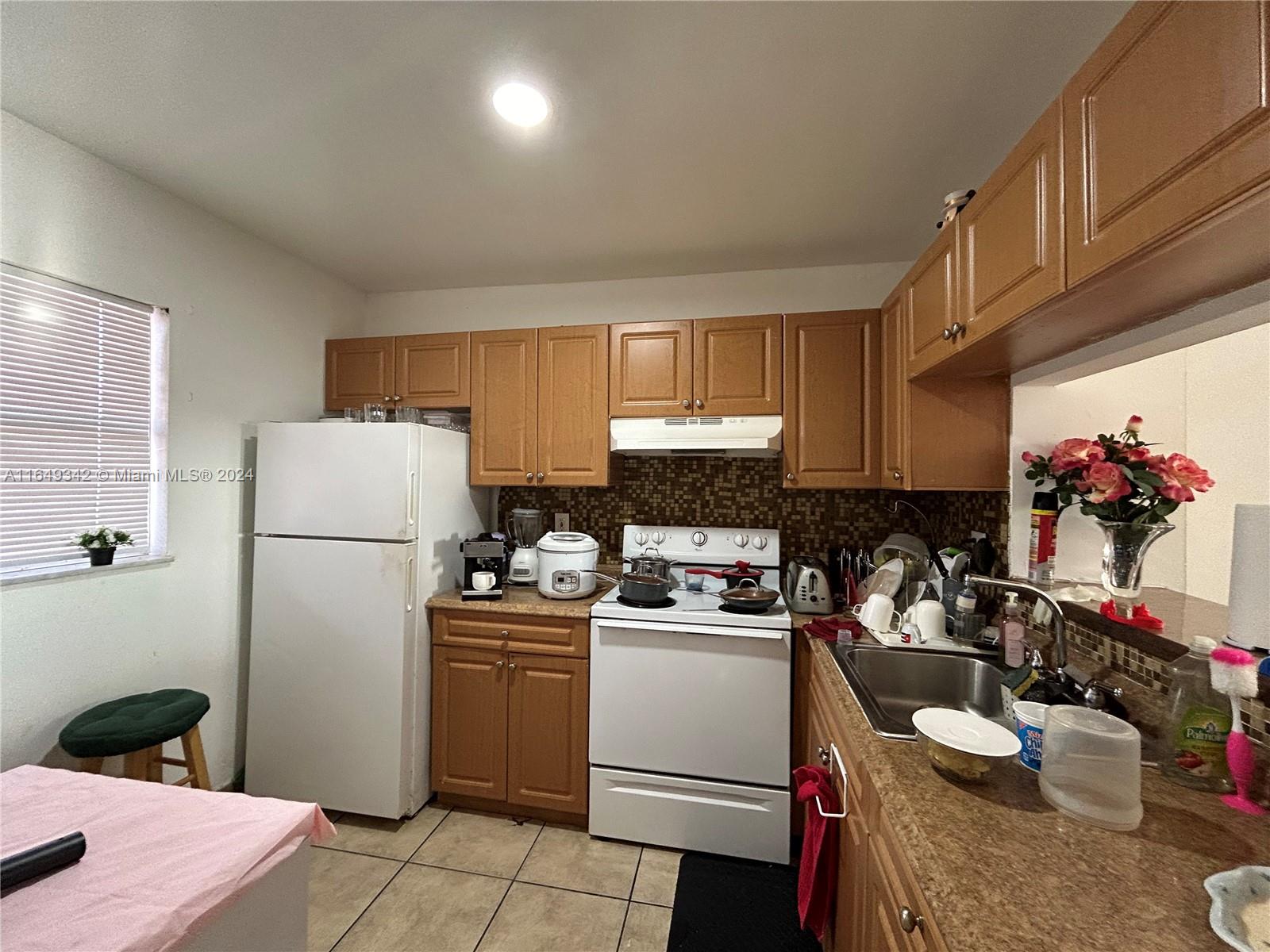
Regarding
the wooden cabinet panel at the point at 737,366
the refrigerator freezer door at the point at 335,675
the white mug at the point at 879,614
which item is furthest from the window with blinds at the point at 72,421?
the white mug at the point at 879,614

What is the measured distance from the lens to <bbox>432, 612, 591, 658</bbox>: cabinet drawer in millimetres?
2117

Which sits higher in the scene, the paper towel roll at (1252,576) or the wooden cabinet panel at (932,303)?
the wooden cabinet panel at (932,303)

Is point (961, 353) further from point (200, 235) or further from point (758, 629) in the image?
point (200, 235)

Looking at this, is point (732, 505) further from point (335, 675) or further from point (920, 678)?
point (335, 675)

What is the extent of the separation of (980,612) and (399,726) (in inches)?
91.0

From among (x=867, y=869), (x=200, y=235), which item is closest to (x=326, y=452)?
(x=200, y=235)

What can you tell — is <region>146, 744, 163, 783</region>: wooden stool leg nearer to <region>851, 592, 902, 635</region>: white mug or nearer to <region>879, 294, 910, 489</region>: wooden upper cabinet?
<region>851, 592, 902, 635</region>: white mug

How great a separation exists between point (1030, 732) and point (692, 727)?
1230 millimetres

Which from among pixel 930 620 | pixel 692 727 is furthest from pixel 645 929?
pixel 930 620

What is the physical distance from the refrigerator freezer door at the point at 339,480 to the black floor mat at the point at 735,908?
1.72m

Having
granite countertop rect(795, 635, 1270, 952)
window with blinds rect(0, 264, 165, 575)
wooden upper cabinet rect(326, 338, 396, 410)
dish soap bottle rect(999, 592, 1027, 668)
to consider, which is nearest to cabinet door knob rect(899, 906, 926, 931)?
granite countertop rect(795, 635, 1270, 952)

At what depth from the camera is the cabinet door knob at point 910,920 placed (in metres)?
0.79

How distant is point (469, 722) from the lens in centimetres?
223

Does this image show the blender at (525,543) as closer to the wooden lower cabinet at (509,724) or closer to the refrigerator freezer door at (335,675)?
the wooden lower cabinet at (509,724)
